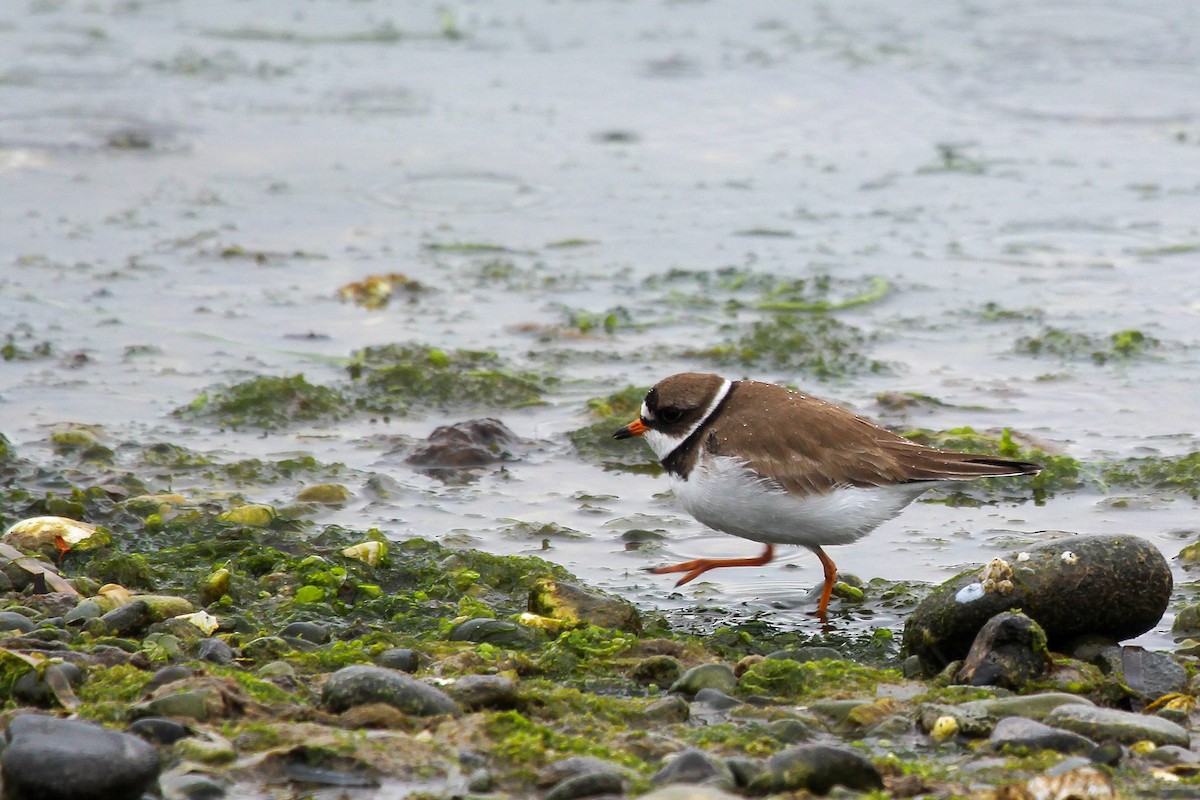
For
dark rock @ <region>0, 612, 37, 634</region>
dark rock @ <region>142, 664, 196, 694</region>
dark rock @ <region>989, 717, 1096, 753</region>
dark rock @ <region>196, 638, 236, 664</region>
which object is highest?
dark rock @ <region>989, 717, 1096, 753</region>

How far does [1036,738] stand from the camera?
4570mm

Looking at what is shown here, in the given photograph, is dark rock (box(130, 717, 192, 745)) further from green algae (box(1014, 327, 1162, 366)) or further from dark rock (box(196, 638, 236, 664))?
green algae (box(1014, 327, 1162, 366))

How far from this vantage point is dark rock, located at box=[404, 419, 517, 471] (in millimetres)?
7961

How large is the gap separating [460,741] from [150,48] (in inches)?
535

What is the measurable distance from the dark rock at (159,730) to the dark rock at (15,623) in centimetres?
109

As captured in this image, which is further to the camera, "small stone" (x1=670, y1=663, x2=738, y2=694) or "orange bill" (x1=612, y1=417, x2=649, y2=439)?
"orange bill" (x1=612, y1=417, x2=649, y2=439)

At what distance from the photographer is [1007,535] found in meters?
7.04

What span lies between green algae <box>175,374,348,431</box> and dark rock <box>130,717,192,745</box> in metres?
4.08

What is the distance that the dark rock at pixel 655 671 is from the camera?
17.5 feet

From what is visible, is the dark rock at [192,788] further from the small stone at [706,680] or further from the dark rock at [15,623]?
the small stone at [706,680]

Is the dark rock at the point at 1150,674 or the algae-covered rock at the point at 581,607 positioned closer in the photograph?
the dark rock at the point at 1150,674

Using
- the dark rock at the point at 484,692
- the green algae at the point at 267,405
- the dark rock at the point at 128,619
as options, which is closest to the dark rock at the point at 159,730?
the dark rock at the point at 484,692

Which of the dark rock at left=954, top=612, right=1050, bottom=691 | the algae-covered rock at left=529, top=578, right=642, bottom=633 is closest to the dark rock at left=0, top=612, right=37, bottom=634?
the algae-covered rock at left=529, top=578, right=642, bottom=633

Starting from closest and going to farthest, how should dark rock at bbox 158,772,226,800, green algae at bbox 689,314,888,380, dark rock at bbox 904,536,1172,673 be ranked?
dark rock at bbox 158,772,226,800 < dark rock at bbox 904,536,1172,673 < green algae at bbox 689,314,888,380
